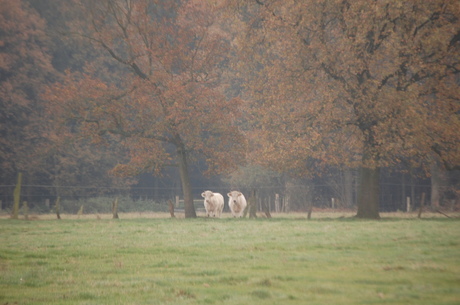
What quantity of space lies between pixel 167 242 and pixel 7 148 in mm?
30864

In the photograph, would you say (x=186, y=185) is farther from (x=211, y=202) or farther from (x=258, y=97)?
(x=258, y=97)

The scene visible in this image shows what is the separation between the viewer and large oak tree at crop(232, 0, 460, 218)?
2595 centimetres

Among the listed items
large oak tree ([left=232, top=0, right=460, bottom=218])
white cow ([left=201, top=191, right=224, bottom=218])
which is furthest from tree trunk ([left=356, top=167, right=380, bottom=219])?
white cow ([left=201, top=191, right=224, bottom=218])

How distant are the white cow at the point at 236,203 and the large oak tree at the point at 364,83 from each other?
28.3ft

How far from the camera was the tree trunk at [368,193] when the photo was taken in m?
29.2

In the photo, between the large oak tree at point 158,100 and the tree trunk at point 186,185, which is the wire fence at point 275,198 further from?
the large oak tree at point 158,100

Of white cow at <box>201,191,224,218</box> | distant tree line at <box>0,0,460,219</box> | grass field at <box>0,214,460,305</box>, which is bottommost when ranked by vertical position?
grass field at <box>0,214,460,305</box>

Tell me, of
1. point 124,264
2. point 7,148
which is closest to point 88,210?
point 7,148

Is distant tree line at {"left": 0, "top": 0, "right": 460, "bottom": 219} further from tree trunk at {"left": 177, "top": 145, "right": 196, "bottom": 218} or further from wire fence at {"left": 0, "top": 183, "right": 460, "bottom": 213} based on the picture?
wire fence at {"left": 0, "top": 183, "right": 460, "bottom": 213}

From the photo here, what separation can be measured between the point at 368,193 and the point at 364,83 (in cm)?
568

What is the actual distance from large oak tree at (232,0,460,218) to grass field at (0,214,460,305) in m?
8.49

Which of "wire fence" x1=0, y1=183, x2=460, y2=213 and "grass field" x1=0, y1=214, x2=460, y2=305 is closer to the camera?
"grass field" x1=0, y1=214, x2=460, y2=305

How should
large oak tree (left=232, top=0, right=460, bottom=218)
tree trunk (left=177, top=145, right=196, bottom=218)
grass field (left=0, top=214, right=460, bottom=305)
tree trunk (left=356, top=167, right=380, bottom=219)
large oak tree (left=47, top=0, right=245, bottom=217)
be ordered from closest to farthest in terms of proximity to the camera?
grass field (left=0, top=214, right=460, bottom=305), large oak tree (left=232, top=0, right=460, bottom=218), tree trunk (left=356, top=167, right=380, bottom=219), large oak tree (left=47, top=0, right=245, bottom=217), tree trunk (left=177, top=145, right=196, bottom=218)

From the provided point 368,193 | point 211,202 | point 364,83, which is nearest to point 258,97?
point 364,83
